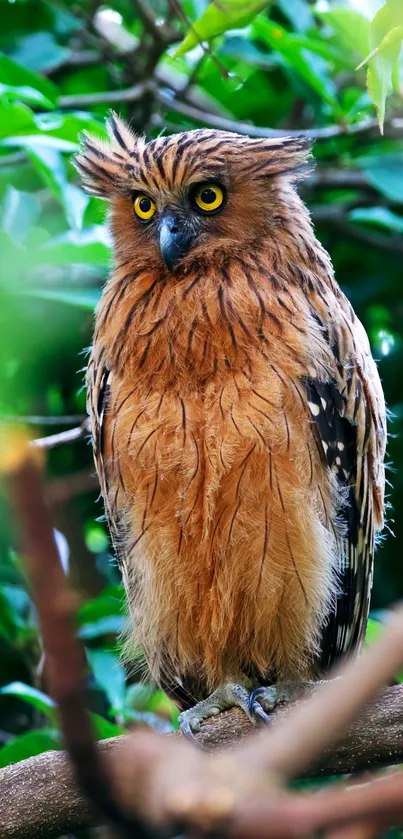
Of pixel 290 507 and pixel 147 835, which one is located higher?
pixel 147 835

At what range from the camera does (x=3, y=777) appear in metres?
2.91

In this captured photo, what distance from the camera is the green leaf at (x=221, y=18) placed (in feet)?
7.71

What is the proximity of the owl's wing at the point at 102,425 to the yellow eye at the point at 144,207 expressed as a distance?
554 mm

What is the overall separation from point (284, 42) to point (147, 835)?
371 centimetres

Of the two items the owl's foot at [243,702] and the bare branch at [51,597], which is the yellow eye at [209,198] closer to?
the owl's foot at [243,702]

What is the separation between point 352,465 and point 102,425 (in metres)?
0.92

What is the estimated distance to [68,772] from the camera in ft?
9.22

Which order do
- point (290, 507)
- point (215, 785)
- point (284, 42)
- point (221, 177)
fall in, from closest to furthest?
point (215, 785) → point (290, 507) → point (221, 177) → point (284, 42)

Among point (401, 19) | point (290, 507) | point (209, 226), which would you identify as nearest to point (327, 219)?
point (209, 226)

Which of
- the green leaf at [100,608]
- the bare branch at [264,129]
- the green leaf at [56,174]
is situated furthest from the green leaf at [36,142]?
the green leaf at [100,608]

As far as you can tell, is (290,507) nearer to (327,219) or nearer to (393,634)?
(327,219)

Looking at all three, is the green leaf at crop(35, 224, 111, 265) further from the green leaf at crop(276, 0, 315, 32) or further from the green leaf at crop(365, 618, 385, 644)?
the green leaf at crop(365, 618, 385, 644)

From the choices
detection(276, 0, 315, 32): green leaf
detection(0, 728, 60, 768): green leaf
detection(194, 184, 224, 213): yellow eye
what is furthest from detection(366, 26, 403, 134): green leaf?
detection(276, 0, 315, 32): green leaf

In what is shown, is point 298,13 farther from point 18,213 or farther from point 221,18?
point 221,18
